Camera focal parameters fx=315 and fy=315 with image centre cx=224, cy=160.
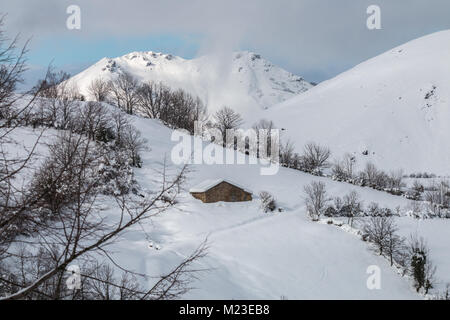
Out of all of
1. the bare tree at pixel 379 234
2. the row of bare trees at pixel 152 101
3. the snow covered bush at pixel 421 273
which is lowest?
the snow covered bush at pixel 421 273

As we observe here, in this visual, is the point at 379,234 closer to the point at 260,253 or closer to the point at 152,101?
the point at 260,253

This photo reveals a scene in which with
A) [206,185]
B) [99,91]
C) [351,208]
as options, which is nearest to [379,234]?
[351,208]

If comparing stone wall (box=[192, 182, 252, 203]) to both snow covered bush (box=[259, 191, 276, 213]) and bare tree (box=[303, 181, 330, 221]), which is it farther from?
bare tree (box=[303, 181, 330, 221])

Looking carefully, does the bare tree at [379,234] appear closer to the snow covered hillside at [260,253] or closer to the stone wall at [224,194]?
the snow covered hillside at [260,253]

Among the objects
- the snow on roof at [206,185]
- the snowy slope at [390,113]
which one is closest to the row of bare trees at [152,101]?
the snowy slope at [390,113]

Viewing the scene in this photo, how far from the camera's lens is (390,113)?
225 ft

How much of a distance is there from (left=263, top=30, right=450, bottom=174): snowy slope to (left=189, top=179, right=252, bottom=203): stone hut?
37.4 metres

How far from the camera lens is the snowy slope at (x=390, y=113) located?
193ft

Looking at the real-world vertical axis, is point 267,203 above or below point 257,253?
above

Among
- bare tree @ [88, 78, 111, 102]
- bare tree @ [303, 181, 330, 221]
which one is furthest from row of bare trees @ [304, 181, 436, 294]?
bare tree @ [88, 78, 111, 102]

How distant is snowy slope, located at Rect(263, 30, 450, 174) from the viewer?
2312 inches

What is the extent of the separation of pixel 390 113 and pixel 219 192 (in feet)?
187

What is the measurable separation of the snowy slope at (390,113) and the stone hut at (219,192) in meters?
37.4

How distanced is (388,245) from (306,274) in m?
6.48
